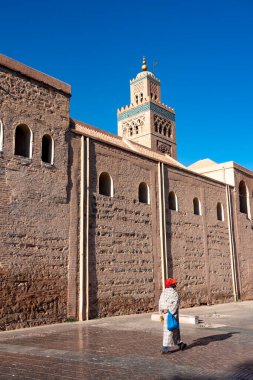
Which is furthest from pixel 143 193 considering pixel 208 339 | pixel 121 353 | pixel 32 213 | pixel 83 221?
pixel 121 353

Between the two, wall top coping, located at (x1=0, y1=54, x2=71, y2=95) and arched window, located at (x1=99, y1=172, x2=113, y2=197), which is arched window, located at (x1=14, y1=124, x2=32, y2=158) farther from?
arched window, located at (x1=99, y1=172, x2=113, y2=197)

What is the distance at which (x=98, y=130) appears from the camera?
16.2m

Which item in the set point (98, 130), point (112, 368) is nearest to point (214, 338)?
point (112, 368)

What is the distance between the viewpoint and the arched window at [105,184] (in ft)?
43.2

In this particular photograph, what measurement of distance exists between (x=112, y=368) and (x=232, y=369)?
1606 mm

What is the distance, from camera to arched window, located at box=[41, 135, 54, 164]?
36.7 feet

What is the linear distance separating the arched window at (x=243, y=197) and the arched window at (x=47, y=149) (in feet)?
43.6

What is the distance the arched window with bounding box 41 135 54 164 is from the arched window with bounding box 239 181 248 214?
13.3 m

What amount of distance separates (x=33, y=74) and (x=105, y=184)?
4241 mm

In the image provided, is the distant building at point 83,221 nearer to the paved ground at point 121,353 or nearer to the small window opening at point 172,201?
the small window opening at point 172,201

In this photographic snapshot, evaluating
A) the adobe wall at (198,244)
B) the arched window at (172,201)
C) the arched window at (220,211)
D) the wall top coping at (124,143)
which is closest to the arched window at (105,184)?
the wall top coping at (124,143)

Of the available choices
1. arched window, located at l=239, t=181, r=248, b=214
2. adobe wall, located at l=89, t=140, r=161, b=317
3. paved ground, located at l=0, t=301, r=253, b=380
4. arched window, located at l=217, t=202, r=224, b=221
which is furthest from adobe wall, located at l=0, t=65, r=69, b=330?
arched window, located at l=239, t=181, r=248, b=214

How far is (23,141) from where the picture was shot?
424 inches

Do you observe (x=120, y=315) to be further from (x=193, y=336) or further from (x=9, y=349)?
(x=9, y=349)
